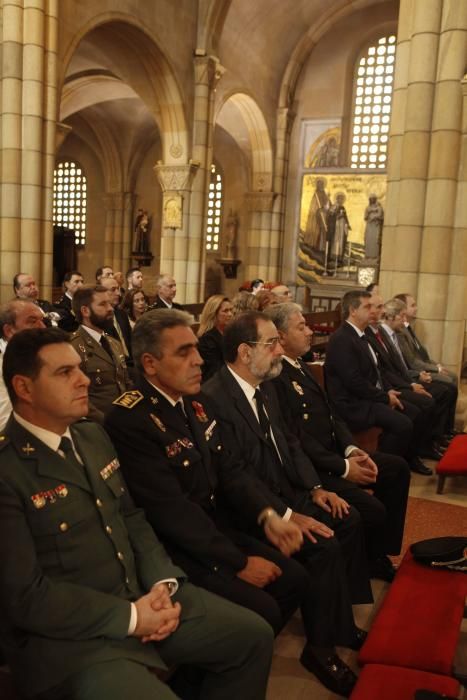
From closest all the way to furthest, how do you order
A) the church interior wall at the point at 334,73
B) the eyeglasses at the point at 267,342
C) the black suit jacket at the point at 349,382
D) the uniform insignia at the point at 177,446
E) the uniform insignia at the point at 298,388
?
the uniform insignia at the point at 177,446 → the eyeglasses at the point at 267,342 → the uniform insignia at the point at 298,388 → the black suit jacket at the point at 349,382 → the church interior wall at the point at 334,73

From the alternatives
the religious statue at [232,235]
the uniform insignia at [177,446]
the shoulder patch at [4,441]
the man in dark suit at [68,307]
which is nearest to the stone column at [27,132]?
the man in dark suit at [68,307]

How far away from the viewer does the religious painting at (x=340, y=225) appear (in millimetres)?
16938

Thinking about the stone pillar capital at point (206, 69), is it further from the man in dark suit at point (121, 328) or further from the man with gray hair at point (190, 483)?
the man with gray hair at point (190, 483)

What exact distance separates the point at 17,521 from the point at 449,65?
639 cm

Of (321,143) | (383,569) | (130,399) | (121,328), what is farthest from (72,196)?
(130,399)

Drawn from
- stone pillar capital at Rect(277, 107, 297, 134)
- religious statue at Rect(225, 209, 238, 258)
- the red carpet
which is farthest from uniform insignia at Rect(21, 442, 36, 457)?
religious statue at Rect(225, 209, 238, 258)

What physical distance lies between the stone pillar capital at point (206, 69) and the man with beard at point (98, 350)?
33.0ft

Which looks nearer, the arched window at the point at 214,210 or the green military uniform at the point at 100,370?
the green military uniform at the point at 100,370

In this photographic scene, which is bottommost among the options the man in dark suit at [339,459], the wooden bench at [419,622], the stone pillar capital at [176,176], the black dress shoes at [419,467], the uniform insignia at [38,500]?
the black dress shoes at [419,467]

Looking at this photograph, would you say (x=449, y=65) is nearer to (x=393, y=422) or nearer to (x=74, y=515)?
(x=393, y=422)

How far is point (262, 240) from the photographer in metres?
17.9

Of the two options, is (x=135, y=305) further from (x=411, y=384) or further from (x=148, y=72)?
(x=148, y=72)

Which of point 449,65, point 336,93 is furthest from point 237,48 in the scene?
point 449,65

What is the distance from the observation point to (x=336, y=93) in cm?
1703
